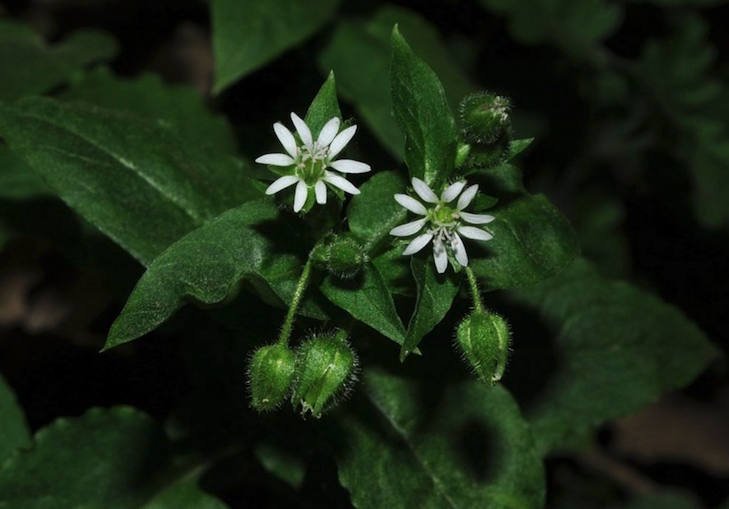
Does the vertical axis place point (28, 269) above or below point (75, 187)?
below

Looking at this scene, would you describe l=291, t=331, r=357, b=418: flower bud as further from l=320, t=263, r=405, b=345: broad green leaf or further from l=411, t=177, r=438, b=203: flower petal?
l=411, t=177, r=438, b=203: flower petal

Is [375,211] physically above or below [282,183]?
below

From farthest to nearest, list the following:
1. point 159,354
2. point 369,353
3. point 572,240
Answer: point 159,354
point 369,353
point 572,240

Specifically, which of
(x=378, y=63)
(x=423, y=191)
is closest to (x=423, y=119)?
(x=423, y=191)

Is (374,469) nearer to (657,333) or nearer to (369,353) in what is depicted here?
(369,353)

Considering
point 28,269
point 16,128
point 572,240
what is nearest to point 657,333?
point 572,240

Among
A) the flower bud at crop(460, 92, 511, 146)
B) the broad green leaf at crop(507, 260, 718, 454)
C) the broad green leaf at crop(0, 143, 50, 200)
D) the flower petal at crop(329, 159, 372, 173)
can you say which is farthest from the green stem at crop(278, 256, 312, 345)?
the broad green leaf at crop(0, 143, 50, 200)

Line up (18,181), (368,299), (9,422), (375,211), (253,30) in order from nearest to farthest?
(368,299) < (375,211) < (9,422) < (18,181) < (253,30)

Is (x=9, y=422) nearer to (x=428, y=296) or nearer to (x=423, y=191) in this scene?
(x=428, y=296)
